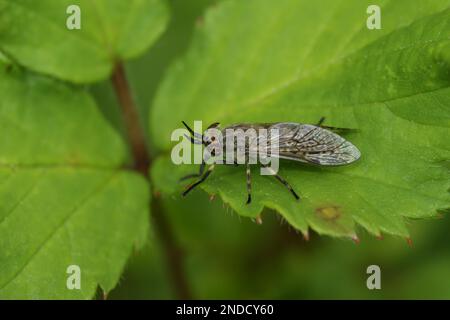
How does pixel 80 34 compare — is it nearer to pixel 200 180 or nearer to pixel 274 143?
pixel 200 180

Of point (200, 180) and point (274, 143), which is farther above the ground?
point (274, 143)

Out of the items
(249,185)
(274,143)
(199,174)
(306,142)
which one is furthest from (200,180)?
(306,142)

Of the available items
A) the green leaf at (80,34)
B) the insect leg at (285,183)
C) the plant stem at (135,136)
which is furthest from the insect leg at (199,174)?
the green leaf at (80,34)

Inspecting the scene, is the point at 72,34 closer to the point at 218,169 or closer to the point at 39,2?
the point at 39,2

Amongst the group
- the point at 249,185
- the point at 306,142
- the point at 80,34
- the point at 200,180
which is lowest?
the point at 249,185

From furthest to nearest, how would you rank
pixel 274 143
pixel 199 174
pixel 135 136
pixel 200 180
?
pixel 135 136
pixel 199 174
pixel 274 143
pixel 200 180

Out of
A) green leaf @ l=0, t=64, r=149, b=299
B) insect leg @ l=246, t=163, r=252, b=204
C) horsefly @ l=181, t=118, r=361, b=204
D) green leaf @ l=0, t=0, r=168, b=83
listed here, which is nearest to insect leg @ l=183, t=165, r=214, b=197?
horsefly @ l=181, t=118, r=361, b=204

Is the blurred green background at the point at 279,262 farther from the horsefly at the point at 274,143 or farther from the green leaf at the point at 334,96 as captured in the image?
the horsefly at the point at 274,143
